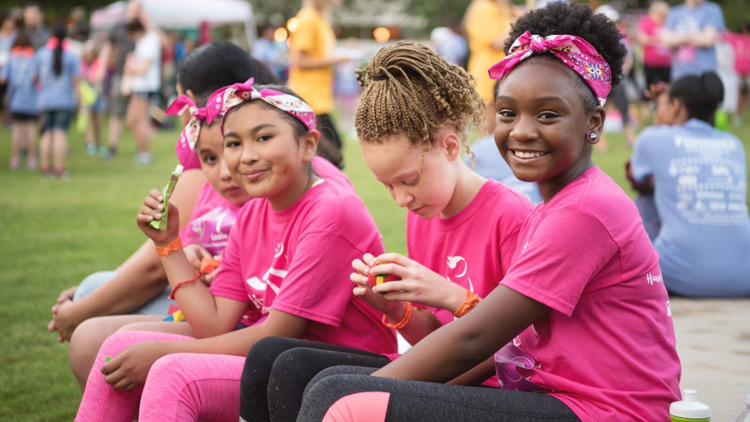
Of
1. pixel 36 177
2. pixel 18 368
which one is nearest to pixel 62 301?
pixel 18 368

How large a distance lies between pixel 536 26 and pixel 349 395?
3.57ft

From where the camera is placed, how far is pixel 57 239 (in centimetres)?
736

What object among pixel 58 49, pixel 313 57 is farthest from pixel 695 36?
pixel 58 49

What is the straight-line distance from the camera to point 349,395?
1960mm

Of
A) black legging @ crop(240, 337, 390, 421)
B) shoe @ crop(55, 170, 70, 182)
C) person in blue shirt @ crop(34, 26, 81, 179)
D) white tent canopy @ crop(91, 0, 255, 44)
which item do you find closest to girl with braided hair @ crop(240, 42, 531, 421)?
black legging @ crop(240, 337, 390, 421)

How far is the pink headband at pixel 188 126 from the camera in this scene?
3.16m

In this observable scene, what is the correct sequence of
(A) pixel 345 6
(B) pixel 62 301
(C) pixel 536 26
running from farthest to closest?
(A) pixel 345 6, (B) pixel 62 301, (C) pixel 536 26

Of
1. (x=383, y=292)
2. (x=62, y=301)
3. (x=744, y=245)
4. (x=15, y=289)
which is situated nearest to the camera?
(x=383, y=292)

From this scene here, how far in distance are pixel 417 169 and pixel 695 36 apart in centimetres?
800

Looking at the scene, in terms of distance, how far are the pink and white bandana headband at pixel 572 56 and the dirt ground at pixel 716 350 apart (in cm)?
130

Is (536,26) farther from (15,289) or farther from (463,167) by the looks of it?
(15,289)

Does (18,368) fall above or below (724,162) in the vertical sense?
below

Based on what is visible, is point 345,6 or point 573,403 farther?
point 345,6

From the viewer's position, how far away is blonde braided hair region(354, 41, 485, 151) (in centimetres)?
239
